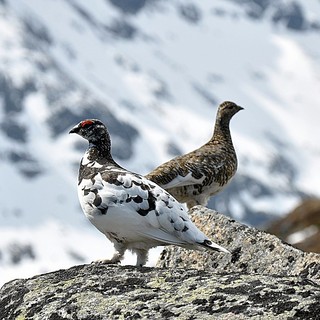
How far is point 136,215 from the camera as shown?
27.3 feet

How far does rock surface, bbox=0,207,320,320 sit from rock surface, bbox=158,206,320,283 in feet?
4.73

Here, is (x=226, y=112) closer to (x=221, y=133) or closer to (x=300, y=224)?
(x=221, y=133)

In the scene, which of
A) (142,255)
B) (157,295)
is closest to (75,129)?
(142,255)

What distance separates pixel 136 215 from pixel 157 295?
1.54m

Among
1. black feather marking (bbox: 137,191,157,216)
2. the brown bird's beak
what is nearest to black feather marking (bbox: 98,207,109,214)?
black feather marking (bbox: 137,191,157,216)

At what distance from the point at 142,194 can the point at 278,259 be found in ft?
4.49

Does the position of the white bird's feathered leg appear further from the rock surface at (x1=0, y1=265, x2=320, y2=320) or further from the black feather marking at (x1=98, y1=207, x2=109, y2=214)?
the rock surface at (x1=0, y1=265, x2=320, y2=320)

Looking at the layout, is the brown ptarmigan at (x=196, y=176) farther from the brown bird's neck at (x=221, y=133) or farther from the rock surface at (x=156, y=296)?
A: the rock surface at (x=156, y=296)

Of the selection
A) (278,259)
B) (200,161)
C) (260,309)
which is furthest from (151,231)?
(200,161)

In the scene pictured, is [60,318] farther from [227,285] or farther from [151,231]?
[151,231]

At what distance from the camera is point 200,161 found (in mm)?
12648

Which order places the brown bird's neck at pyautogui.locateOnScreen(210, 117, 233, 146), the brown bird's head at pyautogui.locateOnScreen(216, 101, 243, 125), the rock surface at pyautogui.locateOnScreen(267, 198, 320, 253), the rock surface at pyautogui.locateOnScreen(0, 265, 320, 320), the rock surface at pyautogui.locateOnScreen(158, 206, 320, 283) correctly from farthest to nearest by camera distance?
the rock surface at pyautogui.locateOnScreen(267, 198, 320, 253)
the brown bird's head at pyautogui.locateOnScreen(216, 101, 243, 125)
the brown bird's neck at pyautogui.locateOnScreen(210, 117, 233, 146)
the rock surface at pyautogui.locateOnScreen(158, 206, 320, 283)
the rock surface at pyautogui.locateOnScreen(0, 265, 320, 320)

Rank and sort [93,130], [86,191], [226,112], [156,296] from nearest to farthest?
[156,296] < [86,191] < [93,130] < [226,112]

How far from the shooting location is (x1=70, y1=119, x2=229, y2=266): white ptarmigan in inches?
328
